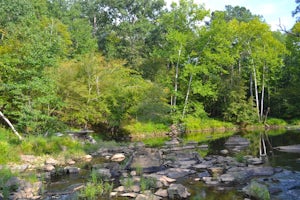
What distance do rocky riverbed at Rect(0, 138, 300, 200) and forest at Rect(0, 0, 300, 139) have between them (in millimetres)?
4746

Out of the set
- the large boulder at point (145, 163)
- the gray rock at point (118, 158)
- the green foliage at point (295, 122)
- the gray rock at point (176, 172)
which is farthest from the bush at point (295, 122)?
the gray rock at point (176, 172)

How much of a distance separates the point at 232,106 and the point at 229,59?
5173mm

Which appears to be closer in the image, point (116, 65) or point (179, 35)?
point (116, 65)

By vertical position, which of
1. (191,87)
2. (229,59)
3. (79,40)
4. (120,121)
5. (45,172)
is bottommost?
(45,172)

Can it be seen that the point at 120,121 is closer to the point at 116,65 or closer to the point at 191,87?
the point at 116,65

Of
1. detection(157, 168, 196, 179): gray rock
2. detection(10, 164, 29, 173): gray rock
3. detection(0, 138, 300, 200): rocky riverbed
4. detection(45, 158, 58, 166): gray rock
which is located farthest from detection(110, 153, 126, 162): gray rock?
detection(10, 164, 29, 173): gray rock

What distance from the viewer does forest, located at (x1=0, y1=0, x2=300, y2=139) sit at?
1842cm

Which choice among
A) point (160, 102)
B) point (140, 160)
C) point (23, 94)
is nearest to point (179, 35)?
point (160, 102)

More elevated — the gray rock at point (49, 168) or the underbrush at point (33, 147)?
the underbrush at point (33, 147)

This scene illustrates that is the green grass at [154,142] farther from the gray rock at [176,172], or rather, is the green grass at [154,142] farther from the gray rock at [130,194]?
the gray rock at [130,194]

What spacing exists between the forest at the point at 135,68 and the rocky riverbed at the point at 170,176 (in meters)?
4.75

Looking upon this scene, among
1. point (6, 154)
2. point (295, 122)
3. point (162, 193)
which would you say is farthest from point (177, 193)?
point (295, 122)

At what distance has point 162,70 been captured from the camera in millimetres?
36375

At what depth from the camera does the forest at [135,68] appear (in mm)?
18422
